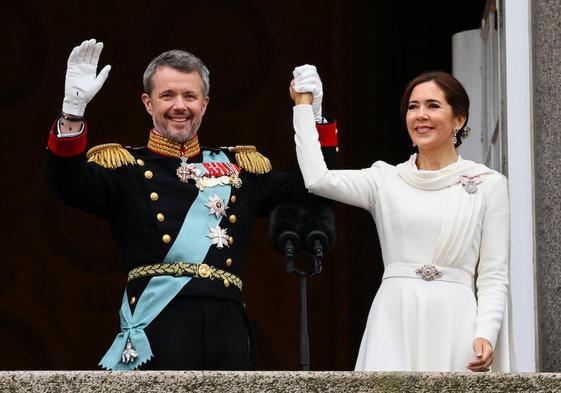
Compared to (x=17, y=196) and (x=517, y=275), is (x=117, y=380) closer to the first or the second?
(x=517, y=275)

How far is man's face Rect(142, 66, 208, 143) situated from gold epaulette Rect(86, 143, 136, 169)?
152mm

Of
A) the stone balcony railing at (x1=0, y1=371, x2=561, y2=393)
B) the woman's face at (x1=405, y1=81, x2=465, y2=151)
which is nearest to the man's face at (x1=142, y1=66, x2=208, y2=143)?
the woman's face at (x1=405, y1=81, x2=465, y2=151)

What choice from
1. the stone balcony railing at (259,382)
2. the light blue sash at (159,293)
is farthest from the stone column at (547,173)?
the light blue sash at (159,293)

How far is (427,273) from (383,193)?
1.00 ft

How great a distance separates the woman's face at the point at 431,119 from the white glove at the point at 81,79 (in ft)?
3.19

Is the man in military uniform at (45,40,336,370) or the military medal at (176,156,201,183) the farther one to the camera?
the military medal at (176,156,201,183)

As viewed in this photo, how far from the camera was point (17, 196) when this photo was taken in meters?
11.2

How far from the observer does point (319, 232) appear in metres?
6.29

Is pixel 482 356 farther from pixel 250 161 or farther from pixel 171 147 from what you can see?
pixel 171 147

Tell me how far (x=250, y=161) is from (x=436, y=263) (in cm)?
73

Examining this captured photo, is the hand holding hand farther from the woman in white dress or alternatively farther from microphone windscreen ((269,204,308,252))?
microphone windscreen ((269,204,308,252))

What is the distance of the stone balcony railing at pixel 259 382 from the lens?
18.1ft

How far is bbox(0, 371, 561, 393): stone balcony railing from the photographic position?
18.1 ft

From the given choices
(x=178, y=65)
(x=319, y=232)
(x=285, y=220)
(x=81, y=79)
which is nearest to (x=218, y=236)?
(x=285, y=220)
